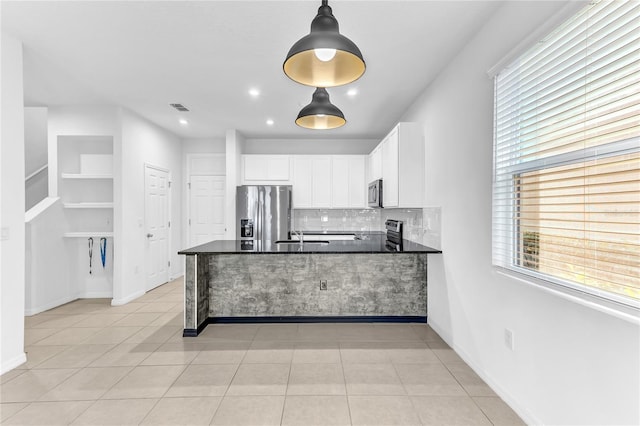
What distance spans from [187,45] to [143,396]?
8.86 ft

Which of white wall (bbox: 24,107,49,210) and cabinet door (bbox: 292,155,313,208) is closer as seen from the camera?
white wall (bbox: 24,107,49,210)

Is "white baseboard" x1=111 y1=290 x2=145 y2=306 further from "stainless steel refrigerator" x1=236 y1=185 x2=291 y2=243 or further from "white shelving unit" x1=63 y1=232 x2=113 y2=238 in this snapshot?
"stainless steel refrigerator" x1=236 y1=185 x2=291 y2=243

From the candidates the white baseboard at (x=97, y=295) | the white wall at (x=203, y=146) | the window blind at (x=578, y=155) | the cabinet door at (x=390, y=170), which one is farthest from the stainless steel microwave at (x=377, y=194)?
the white baseboard at (x=97, y=295)

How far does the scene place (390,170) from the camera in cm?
397

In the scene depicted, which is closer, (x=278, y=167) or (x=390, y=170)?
(x=390, y=170)

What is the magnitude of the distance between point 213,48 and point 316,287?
258cm

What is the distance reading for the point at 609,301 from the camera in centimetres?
135

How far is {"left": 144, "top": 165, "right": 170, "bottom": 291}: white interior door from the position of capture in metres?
4.97

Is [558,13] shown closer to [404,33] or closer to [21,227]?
[404,33]

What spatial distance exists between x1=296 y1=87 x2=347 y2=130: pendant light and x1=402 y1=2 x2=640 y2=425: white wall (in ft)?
3.55

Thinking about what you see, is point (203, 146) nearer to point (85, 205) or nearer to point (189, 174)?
point (189, 174)

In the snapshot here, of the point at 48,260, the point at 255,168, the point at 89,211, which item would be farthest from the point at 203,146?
the point at 48,260

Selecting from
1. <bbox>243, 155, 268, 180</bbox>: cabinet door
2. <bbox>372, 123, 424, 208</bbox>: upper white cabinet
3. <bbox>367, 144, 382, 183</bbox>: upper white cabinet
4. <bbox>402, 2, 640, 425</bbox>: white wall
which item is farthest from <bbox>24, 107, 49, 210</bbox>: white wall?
<bbox>402, 2, 640, 425</bbox>: white wall

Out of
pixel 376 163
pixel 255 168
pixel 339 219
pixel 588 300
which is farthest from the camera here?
pixel 339 219
